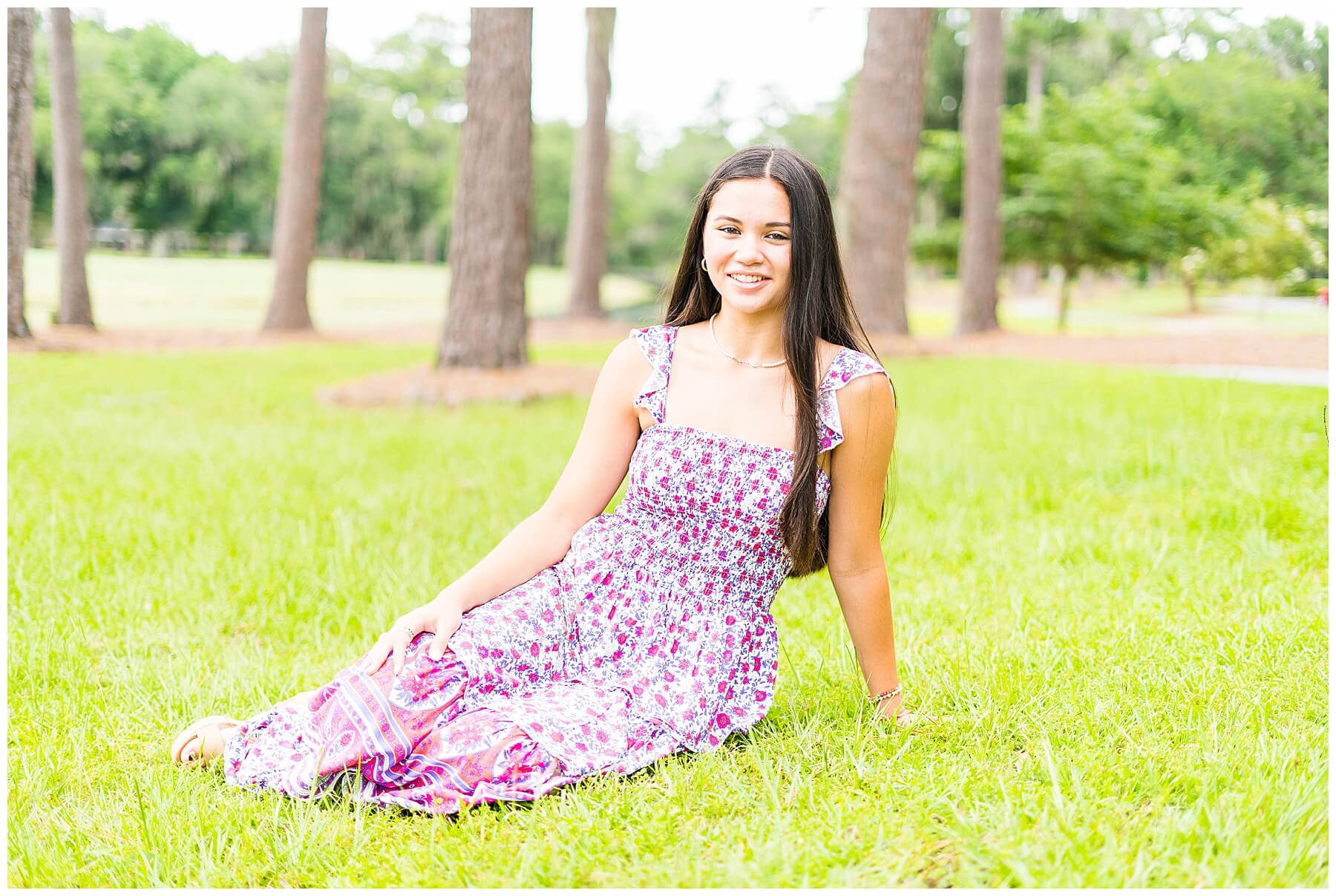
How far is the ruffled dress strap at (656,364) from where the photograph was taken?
2.55 metres

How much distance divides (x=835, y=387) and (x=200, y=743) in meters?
1.61

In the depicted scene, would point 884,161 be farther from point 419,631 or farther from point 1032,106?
point 1032,106

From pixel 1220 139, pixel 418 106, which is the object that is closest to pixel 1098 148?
pixel 1220 139

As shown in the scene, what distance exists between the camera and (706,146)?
2014 inches

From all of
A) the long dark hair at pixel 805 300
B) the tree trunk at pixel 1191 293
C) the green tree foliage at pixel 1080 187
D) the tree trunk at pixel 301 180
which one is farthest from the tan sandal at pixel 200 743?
the tree trunk at pixel 1191 293

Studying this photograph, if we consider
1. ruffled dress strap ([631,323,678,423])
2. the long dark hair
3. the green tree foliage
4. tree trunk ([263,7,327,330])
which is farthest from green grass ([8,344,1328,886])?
the green tree foliage

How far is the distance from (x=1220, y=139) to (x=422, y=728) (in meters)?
18.7

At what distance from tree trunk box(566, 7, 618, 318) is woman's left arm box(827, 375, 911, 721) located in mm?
16012

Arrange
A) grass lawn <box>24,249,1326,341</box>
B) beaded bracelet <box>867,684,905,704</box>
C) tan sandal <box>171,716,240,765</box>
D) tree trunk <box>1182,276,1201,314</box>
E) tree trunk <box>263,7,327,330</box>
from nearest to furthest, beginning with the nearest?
tan sandal <box>171,716,240,765</box>, beaded bracelet <box>867,684,905,704</box>, tree trunk <box>263,7,327,330</box>, grass lawn <box>24,249,1326,341</box>, tree trunk <box>1182,276,1201,314</box>

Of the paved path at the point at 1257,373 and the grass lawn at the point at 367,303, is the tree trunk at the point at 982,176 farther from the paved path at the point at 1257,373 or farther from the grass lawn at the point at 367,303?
the paved path at the point at 1257,373

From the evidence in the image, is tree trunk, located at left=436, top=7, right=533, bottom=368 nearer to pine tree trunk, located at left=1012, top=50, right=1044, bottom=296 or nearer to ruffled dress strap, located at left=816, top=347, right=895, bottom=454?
ruffled dress strap, located at left=816, top=347, right=895, bottom=454

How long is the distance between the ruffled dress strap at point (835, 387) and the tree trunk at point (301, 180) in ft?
45.1

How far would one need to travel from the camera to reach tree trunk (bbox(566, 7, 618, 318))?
→ 1752 centimetres

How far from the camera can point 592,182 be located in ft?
60.7
